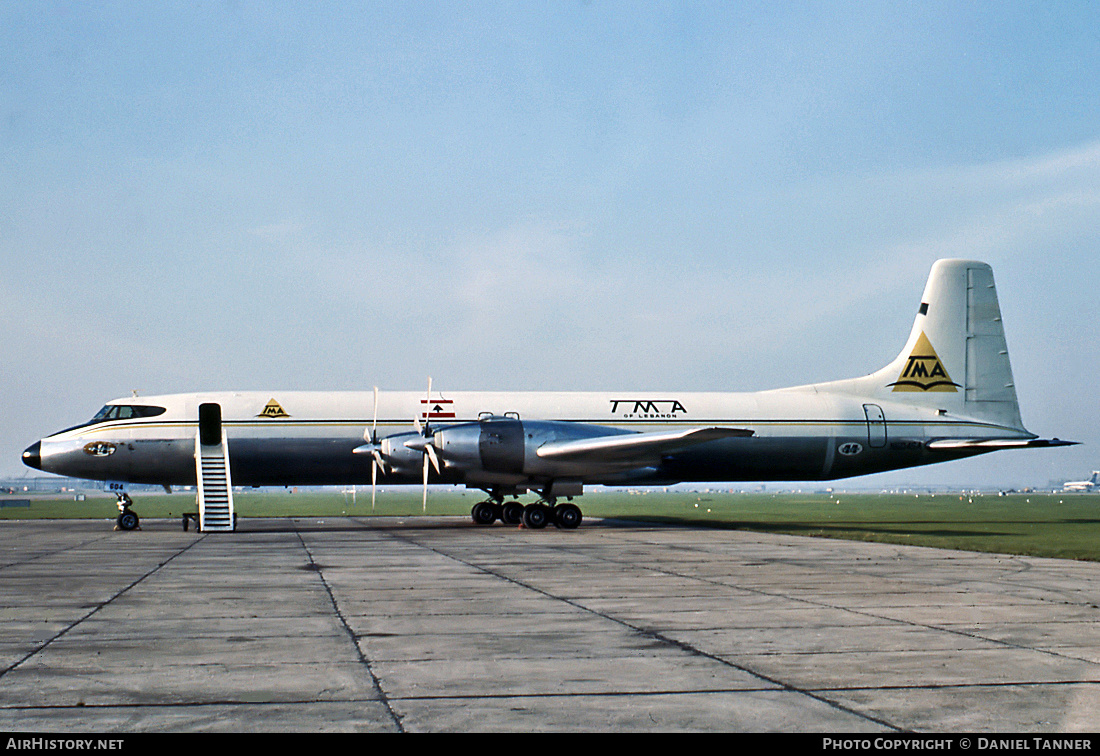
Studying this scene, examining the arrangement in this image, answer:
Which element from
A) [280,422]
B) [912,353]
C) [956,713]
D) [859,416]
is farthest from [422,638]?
[912,353]

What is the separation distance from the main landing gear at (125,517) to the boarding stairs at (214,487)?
8.52ft

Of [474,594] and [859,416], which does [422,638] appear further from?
[859,416]

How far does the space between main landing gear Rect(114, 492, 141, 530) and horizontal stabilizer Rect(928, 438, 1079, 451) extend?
28.5 meters

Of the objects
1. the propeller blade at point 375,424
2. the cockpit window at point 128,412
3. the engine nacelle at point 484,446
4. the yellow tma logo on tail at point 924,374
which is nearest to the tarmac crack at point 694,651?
the engine nacelle at point 484,446

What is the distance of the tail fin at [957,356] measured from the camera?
1496 inches

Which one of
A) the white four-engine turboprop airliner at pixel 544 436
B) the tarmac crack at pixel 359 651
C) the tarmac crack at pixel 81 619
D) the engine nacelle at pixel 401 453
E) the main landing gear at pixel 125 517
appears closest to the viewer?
the tarmac crack at pixel 359 651

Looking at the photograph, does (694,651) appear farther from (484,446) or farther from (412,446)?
(412,446)

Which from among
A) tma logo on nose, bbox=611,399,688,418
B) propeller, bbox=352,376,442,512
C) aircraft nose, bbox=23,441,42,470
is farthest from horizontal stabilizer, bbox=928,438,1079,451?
aircraft nose, bbox=23,441,42,470

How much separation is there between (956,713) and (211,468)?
1139 inches

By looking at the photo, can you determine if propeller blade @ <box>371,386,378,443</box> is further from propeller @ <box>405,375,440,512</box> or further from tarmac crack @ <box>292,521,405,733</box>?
tarmac crack @ <box>292,521,405,733</box>

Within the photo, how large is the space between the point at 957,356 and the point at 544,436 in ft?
60.9

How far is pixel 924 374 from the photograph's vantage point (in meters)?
38.2

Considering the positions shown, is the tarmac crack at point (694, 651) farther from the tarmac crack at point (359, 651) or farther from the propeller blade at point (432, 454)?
the propeller blade at point (432, 454)

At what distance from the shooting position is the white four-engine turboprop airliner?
30500 mm
